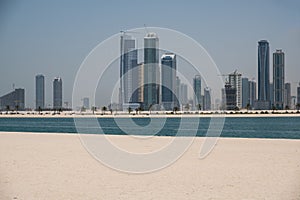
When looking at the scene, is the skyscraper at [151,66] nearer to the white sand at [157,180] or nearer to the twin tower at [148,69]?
the twin tower at [148,69]

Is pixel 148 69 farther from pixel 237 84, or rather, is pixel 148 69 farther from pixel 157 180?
pixel 237 84

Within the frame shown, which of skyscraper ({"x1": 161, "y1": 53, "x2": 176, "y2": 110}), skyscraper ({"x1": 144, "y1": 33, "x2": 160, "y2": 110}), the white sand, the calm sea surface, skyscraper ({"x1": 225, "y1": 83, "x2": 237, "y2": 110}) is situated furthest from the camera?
skyscraper ({"x1": 225, "y1": 83, "x2": 237, "y2": 110})

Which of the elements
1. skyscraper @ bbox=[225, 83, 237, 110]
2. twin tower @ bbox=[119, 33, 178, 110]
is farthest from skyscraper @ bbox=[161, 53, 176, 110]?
skyscraper @ bbox=[225, 83, 237, 110]

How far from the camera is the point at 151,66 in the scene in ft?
74.5

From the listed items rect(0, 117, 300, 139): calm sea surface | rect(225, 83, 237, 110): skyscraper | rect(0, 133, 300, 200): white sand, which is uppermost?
rect(225, 83, 237, 110): skyscraper

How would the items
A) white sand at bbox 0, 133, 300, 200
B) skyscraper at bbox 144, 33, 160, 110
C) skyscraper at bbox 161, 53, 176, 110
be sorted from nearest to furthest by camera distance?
1. white sand at bbox 0, 133, 300, 200
2. skyscraper at bbox 161, 53, 176, 110
3. skyscraper at bbox 144, 33, 160, 110

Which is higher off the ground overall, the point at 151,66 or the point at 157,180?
A: the point at 151,66

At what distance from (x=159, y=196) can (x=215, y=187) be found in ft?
5.41

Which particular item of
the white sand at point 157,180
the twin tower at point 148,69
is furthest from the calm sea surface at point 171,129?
the white sand at point 157,180

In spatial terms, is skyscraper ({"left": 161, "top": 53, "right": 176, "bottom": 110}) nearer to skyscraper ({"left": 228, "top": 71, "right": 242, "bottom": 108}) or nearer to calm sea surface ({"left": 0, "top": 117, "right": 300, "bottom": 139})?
calm sea surface ({"left": 0, "top": 117, "right": 300, "bottom": 139})

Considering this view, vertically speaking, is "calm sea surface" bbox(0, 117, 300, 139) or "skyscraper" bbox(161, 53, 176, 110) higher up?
"skyscraper" bbox(161, 53, 176, 110)

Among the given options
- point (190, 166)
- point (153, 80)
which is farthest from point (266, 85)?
point (190, 166)

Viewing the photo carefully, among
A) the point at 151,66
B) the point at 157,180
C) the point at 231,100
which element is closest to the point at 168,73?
the point at 151,66

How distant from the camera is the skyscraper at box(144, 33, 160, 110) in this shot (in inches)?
795
